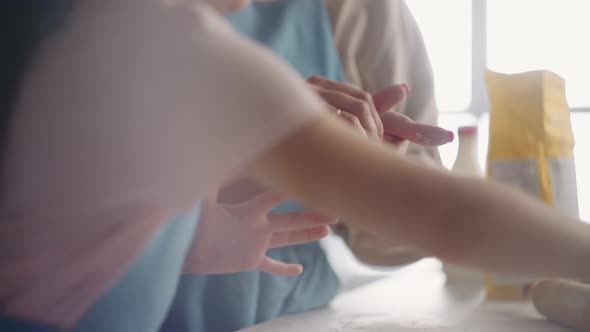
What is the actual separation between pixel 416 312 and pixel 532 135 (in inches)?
9.4

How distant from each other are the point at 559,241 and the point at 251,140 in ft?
0.38

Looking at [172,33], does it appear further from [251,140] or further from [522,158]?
[522,158]

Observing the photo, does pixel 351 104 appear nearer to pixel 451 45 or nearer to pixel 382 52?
pixel 382 52

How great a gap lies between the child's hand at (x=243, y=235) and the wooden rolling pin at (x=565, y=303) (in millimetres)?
249

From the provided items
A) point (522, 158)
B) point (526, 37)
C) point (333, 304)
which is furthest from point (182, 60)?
point (526, 37)

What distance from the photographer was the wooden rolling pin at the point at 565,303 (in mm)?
505

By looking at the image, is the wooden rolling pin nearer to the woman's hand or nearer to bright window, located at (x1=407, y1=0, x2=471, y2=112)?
the woman's hand

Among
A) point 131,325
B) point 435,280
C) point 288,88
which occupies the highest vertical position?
point 288,88

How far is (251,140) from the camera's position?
193 mm

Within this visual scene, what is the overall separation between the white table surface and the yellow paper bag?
12 centimetres

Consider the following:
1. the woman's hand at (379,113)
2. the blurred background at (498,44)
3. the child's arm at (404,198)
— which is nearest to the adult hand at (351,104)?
the woman's hand at (379,113)

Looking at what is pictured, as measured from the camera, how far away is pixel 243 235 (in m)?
0.38

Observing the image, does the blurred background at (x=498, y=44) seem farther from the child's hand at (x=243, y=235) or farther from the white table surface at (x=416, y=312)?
the child's hand at (x=243, y=235)

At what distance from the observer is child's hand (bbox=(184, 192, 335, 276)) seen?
36cm
